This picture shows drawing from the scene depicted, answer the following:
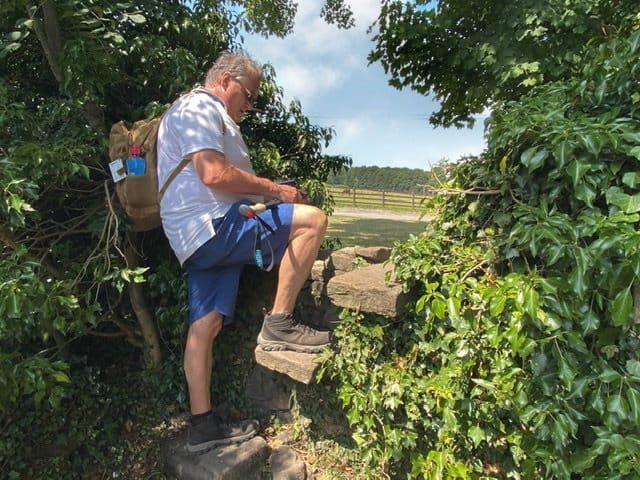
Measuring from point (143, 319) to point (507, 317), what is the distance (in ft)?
7.06

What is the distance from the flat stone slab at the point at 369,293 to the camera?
205 centimetres

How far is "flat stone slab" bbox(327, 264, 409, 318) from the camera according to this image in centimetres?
205

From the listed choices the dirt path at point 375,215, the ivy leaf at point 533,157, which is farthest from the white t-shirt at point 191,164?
the dirt path at point 375,215

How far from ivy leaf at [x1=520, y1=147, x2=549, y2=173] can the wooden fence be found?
22480 millimetres

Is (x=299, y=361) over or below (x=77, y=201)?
below

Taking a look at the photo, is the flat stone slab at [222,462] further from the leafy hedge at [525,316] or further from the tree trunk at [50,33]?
the tree trunk at [50,33]

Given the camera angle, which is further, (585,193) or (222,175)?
(222,175)

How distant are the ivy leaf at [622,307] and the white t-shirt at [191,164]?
1.65m

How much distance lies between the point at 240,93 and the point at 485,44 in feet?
11.4

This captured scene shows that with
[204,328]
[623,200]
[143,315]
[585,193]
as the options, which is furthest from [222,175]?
[623,200]

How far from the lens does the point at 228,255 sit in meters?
2.27

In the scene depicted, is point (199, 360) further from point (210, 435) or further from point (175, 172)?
point (175, 172)

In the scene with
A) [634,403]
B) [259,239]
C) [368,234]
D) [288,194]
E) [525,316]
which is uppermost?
[288,194]

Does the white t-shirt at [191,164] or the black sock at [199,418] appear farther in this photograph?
the black sock at [199,418]
